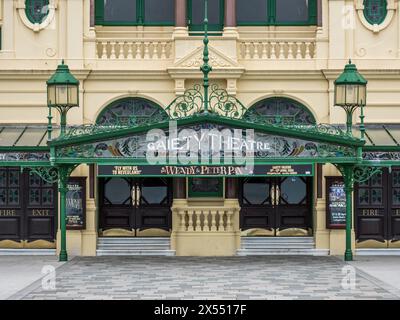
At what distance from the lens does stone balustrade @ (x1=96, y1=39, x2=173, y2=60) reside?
25469 mm

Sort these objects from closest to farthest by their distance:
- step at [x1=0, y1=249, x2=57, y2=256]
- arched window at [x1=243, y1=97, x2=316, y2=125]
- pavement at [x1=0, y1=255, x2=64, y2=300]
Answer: pavement at [x1=0, y1=255, x2=64, y2=300] < step at [x1=0, y1=249, x2=57, y2=256] < arched window at [x1=243, y1=97, x2=316, y2=125]

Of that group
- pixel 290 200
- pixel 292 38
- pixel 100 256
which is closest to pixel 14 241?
pixel 100 256

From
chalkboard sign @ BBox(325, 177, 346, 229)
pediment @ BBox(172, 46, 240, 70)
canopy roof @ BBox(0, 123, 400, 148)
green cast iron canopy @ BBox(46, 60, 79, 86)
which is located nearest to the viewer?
green cast iron canopy @ BBox(46, 60, 79, 86)

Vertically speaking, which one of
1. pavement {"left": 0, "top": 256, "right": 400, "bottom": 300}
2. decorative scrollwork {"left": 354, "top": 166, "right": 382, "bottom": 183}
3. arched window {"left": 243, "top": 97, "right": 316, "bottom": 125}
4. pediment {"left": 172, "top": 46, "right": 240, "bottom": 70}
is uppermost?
pediment {"left": 172, "top": 46, "right": 240, "bottom": 70}

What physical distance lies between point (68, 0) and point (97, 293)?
10282mm

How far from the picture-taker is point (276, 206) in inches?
1018

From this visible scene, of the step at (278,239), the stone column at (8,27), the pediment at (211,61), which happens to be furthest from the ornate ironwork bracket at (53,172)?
the step at (278,239)

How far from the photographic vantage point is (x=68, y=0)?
25.4 metres

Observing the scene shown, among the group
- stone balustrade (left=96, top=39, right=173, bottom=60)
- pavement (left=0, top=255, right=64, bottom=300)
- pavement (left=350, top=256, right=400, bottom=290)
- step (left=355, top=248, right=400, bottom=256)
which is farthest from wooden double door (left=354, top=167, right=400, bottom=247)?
pavement (left=0, top=255, right=64, bottom=300)

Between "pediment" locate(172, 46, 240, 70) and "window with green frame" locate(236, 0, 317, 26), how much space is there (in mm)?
1781

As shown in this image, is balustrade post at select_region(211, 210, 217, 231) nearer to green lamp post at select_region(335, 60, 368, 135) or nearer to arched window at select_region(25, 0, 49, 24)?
green lamp post at select_region(335, 60, 368, 135)

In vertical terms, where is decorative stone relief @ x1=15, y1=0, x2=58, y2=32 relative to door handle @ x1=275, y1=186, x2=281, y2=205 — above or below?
above

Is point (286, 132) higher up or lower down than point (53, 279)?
higher up

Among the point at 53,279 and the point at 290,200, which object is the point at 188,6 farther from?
the point at 53,279
